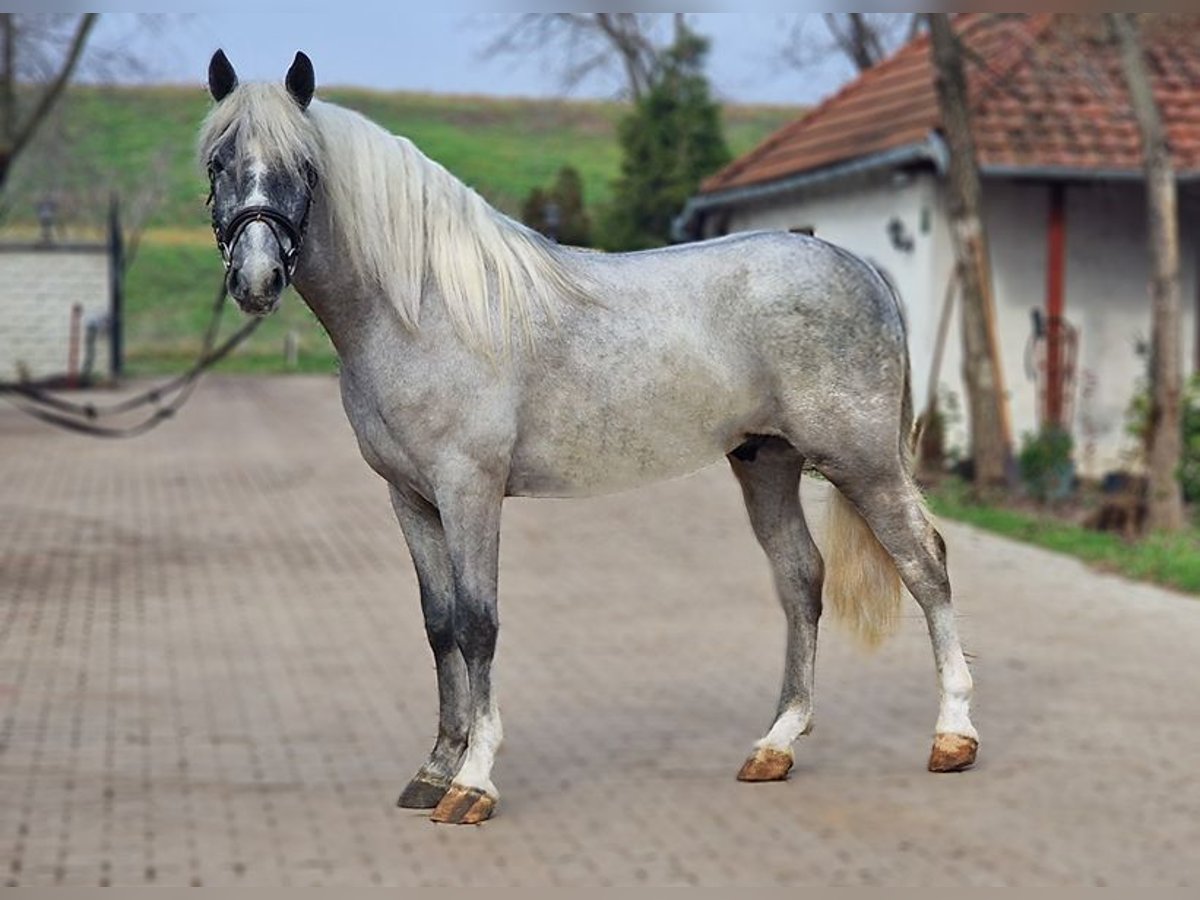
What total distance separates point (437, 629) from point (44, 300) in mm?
31296

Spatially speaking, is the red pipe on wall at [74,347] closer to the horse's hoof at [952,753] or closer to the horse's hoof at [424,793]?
the horse's hoof at [424,793]

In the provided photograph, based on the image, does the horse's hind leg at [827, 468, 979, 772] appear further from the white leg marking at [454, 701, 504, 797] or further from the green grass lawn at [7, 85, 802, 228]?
the green grass lawn at [7, 85, 802, 228]

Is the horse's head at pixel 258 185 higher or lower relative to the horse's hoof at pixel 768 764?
higher

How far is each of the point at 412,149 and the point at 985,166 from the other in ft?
37.9

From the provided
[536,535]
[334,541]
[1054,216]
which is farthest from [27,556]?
[1054,216]

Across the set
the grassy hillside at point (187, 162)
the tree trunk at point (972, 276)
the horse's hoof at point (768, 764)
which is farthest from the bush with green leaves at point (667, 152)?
the horse's hoof at point (768, 764)

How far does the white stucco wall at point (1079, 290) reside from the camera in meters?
15.5

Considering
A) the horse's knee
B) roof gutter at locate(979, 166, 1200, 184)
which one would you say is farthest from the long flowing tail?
roof gutter at locate(979, 166, 1200, 184)

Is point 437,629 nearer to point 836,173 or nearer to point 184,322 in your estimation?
point 836,173

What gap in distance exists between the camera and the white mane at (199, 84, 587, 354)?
343 centimetres

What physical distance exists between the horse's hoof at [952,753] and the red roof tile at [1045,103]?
10.9 meters

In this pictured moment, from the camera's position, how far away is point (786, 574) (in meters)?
4.26

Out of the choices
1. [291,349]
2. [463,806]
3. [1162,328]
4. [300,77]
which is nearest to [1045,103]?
[1162,328]

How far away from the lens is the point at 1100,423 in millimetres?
15742
